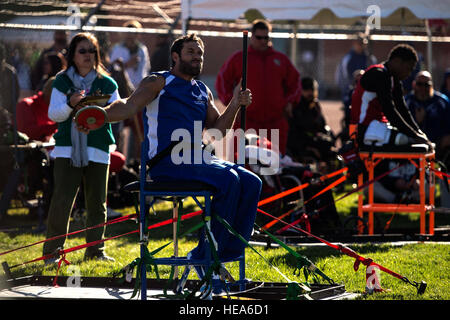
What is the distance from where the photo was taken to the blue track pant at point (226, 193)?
5.59m

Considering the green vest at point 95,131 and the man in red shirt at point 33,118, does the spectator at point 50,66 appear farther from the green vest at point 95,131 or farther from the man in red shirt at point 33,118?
the green vest at point 95,131

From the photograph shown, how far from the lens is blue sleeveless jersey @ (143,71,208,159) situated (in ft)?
19.0

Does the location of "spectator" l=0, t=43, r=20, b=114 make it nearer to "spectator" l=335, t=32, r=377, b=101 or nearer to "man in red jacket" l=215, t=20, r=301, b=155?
"man in red jacket" l=215, t=20, r=301, b=155

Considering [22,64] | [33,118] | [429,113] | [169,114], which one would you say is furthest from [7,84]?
[429,113]

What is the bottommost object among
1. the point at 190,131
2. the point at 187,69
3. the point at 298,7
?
the point at 190,131

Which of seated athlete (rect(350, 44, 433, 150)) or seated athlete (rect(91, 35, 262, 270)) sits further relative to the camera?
seated athlete (rect(350, 44, 433, 150))

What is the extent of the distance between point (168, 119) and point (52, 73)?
6.04 metres

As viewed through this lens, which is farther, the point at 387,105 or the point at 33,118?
the point at 33,118

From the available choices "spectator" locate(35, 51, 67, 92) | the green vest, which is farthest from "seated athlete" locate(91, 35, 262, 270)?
"spectator" locate(35, 51, 67, 92)

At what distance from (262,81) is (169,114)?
16.6 ft

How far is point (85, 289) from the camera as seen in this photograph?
254 inches

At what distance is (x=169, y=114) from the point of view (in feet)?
19.1

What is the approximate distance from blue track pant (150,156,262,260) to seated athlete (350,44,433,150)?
3220 mm

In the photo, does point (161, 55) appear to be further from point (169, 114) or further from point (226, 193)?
point (226, 193)
